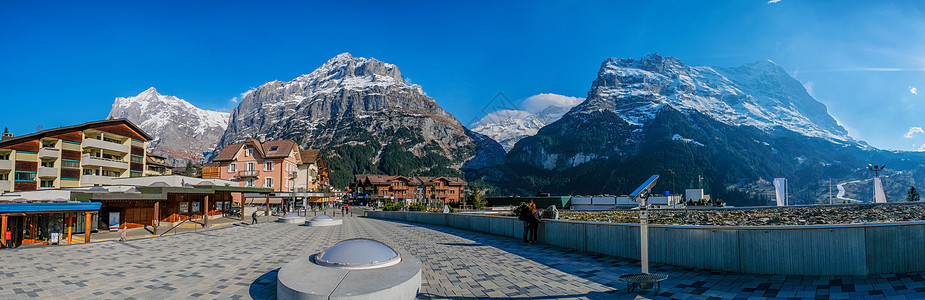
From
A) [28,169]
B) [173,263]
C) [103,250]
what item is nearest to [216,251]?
[173,263]

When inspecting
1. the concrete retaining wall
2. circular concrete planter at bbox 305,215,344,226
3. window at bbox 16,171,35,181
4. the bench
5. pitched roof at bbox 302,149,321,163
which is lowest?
circular concrete planter at bbox 305,215,344,226

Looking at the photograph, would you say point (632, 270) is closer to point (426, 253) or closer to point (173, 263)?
point (426, 253)

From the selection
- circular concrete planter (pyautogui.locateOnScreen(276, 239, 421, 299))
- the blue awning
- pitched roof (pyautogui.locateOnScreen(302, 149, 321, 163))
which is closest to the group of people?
circular concrete planter (pyautogui.locateOnScreen(276, 239, 421, 299))

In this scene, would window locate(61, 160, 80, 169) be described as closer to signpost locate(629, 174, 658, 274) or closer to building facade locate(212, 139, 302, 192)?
building facade locate(212, 139, 302, 192)

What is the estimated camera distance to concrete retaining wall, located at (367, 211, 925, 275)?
24.7 ft

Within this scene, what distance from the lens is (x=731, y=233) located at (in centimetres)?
900

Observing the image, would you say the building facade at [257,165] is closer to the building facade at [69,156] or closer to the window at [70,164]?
the building facade at [69,156]

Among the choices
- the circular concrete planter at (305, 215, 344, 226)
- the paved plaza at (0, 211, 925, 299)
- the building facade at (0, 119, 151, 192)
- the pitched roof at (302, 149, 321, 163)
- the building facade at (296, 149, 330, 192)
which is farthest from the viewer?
the pitched roof at (302, 149, 321, 163)

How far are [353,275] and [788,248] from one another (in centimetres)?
821

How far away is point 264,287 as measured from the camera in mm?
9125

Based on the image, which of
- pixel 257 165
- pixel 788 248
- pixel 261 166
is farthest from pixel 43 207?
pixel 257 165

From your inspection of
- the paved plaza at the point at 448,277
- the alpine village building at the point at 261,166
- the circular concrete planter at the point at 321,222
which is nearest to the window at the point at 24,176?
the alpine village building at the point at 261,166

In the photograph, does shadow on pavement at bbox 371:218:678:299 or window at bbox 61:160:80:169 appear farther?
window at bbox 61:160:80:169

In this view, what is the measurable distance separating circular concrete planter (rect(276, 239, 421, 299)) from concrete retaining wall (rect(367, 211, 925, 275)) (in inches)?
237
